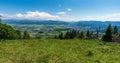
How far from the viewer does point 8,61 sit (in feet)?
45.8

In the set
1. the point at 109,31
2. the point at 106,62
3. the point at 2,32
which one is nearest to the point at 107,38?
the point at 109,31

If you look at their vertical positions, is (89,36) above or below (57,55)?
below

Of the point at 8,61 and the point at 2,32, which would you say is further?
the point at 2,32

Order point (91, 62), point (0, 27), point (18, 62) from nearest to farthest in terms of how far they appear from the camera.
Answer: point (18, 62), point (91, 62), point (0, 27)

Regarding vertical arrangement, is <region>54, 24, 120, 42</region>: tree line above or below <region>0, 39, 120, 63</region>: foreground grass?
below

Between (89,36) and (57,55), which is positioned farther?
(89,36)

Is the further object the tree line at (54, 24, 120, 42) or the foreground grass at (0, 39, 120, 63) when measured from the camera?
the tree line at (54, 24, 120, 42)

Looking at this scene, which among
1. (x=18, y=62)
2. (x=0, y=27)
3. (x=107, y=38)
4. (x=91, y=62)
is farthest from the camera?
(x=107, y=38)

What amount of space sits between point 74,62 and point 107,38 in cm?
7543

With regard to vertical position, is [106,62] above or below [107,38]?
above

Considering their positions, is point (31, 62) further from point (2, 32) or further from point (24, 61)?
point (2, 32)

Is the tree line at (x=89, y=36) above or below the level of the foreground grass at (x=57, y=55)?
below

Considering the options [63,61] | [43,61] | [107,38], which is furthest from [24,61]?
[107,38]

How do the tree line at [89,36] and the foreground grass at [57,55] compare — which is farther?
the tree line at [89,36]
